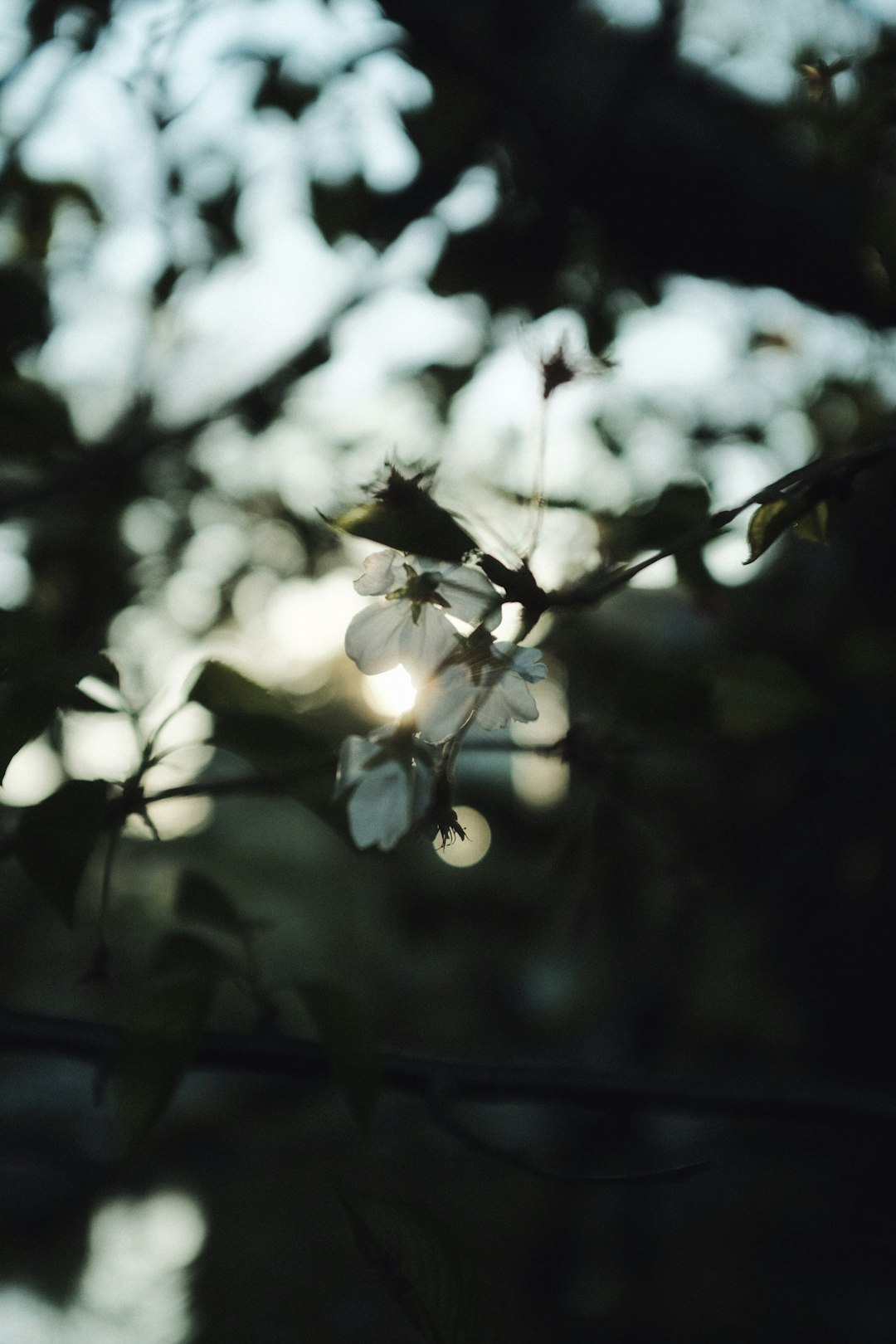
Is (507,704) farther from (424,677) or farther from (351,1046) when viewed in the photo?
(351,1046)

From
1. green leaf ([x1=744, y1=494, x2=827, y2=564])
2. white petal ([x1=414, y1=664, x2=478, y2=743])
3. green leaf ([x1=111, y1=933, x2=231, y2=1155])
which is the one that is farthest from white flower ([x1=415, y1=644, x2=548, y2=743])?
green leaf ([x1=111, y1=933, x2=231, y2=1155])

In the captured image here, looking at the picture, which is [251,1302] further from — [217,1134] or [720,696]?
[720,696]

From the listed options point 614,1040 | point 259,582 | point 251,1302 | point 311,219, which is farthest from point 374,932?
point 311,219

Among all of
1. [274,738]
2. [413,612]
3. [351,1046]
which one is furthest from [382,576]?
[351,1046]

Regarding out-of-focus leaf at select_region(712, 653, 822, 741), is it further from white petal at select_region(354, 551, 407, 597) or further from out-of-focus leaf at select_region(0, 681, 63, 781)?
out-of-focus leaf at select_region(0, 681, 63, 781)

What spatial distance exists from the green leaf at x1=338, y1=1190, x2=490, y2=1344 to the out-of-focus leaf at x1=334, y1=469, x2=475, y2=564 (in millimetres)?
252

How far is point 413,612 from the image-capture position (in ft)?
1.36

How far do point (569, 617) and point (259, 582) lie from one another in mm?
1103

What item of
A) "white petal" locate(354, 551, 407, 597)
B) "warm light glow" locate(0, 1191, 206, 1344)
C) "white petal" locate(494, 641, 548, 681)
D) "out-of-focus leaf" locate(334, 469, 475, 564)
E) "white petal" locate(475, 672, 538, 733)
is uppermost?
"out-of-focus leaf" locate(334, 469, 475, 564)

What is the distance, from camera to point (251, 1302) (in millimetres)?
2574

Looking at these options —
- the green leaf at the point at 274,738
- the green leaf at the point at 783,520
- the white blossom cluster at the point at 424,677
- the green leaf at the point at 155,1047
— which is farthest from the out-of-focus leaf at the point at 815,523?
the green leaf at the point at 155,1047

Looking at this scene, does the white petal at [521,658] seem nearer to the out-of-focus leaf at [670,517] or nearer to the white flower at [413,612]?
the white flower at [413,612]

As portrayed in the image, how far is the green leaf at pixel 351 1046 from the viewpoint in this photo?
1.60 ft

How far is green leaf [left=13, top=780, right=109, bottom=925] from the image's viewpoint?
0.43 m
